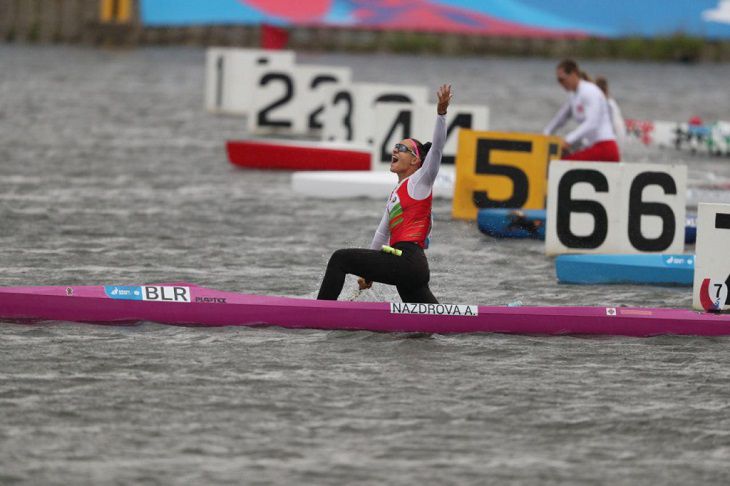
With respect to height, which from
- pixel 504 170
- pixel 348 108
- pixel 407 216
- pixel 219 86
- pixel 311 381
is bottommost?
pixel 311 381

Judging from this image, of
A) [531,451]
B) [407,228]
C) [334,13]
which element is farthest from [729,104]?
[531,451]

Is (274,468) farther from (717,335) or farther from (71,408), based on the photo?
(717,335)

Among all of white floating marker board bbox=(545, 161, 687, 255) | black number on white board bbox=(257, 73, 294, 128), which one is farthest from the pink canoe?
black number on white board bbox=(257, 73, 294, 128)

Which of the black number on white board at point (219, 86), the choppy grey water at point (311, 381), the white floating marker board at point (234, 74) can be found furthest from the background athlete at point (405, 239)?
the black number on white board at point (219, 86)

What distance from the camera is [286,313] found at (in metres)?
11.5

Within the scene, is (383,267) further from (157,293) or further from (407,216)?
(157,293)

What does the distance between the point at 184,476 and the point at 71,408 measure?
1.45 meters

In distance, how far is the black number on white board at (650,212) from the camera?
49.8 ft

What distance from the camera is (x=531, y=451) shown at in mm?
8547

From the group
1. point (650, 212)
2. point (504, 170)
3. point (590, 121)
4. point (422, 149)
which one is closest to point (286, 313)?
point (422, 149)

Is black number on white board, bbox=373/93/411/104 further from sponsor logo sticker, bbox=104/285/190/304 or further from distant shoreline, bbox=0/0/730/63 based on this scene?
distant shoreline, bbox=0/0/730/63

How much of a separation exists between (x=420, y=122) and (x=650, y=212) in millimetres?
6457

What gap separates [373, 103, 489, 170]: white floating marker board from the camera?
21281 mm

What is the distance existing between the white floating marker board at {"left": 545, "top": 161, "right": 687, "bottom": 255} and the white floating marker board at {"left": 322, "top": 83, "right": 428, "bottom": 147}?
8.53 m
